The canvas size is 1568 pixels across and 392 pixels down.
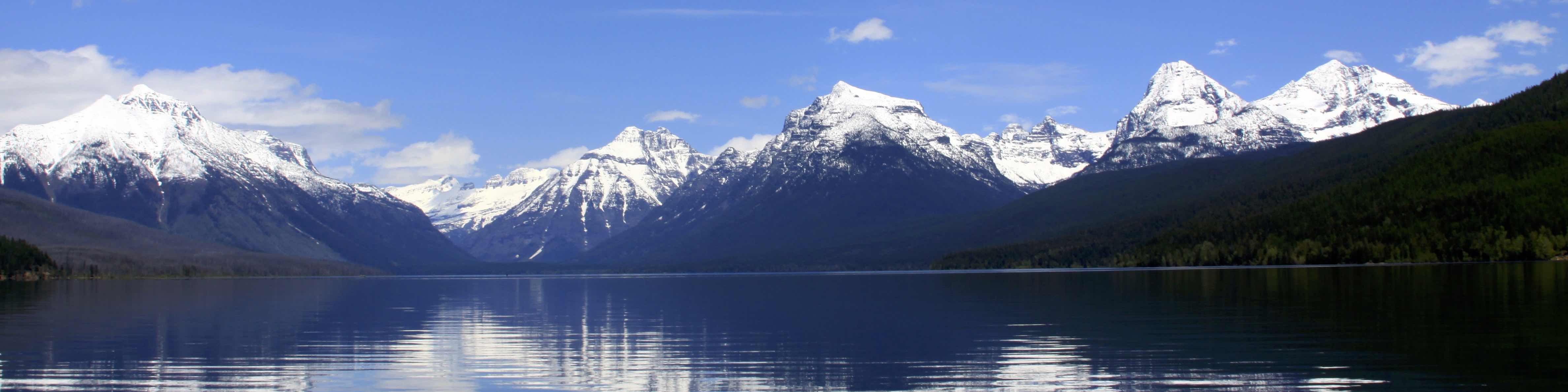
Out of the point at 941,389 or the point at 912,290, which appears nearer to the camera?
the point at 941,389

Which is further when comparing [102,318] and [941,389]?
[102,318]

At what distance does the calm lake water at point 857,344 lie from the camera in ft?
158

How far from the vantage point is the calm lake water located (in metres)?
48.1

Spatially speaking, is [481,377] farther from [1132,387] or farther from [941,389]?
[1132,387]

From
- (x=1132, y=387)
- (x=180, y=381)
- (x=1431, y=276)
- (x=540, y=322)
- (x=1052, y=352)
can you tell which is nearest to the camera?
(x=1132, y=387)

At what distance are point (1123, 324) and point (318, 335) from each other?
166ft

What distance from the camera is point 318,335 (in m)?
80.2

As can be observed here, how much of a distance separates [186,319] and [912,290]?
303ft

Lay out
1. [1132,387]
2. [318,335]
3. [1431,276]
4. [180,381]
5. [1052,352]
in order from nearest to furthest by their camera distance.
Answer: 1. [1132,387]
2. [180,381]
3. [1052,352]
4. [318,335]
5. [1431,276]

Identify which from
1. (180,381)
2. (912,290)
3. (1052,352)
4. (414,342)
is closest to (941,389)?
(1052,352)

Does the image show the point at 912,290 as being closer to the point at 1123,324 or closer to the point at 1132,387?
the point at 1123,324

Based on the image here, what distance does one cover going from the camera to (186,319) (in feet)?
330

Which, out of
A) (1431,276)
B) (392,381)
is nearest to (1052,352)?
(392,381)

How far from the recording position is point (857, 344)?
6525 centimetres
